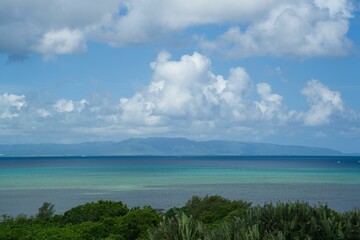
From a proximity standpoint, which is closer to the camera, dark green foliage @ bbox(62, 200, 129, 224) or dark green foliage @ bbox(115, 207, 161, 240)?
dark green foliage @ bbox(115, 207, 161, 240)

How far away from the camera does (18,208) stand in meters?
67.1

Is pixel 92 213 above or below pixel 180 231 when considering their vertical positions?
below

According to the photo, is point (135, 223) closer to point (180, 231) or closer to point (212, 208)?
point (180, 231)

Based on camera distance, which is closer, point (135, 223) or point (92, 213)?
point (135, 223)

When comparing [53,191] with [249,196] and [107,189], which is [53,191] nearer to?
[107,189]

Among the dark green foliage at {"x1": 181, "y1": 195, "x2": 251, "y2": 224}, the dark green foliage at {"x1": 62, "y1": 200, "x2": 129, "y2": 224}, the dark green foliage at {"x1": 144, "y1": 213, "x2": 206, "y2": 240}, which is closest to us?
the dark green foliage at {"x1": 144, "y1": 213, "x2": 206, "y2": 240}

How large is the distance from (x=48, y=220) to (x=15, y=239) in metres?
8.76

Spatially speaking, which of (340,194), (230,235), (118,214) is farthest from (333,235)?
(340,194)

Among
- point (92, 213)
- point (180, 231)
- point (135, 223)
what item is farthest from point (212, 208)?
point (180, 231)

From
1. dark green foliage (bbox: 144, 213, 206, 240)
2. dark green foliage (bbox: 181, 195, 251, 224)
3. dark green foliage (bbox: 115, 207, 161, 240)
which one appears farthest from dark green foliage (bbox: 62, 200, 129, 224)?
dark green foliage (bbox: 144, 213, 206, 240)

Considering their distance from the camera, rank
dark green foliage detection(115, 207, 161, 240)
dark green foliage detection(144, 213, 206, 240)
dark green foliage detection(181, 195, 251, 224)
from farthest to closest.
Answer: dark green foliage detection(181, 195, 251, 224) < dark green foliage detection(115, 207, 161, 240) < dark green foliage detection(144, 213, 206, 240)

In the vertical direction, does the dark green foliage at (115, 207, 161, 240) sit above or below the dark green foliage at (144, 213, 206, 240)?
below

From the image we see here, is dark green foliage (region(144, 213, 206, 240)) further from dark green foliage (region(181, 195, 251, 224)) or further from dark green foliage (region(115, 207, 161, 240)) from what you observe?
dark green foliage (region(181, 195, 251, 224))

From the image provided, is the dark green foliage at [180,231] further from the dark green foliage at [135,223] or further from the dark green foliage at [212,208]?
the dark green foliage at [212,208]
